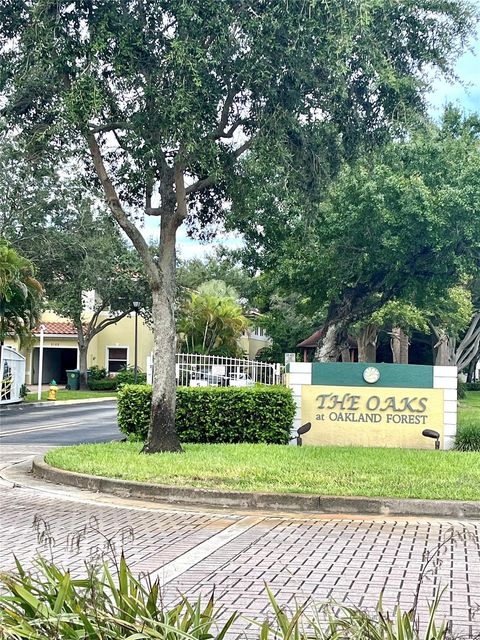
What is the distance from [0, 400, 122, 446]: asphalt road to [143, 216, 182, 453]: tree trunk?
5.33m

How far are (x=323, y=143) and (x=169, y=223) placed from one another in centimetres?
305

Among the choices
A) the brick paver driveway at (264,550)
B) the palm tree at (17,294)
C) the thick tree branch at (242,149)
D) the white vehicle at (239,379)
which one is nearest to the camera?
the brick paver driveway at (264,550)

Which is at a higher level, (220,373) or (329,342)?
(329,342)

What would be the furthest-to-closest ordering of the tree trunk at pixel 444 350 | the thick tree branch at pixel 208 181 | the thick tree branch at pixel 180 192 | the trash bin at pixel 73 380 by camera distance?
the trash bin at pixel 73 380 → the tree trunk at pixel 444 350 → the thick tree branch at pixel 208 181 → the thick tree branch at pixel 180 192

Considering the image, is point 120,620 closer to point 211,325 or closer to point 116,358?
point 211,325

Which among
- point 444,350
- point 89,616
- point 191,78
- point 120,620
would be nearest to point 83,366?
point 444,350

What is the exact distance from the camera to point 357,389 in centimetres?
1525

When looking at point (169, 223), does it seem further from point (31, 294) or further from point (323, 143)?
point (31, 294)

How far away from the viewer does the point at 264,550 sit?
696 cm

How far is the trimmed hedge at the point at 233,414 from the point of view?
47.5ft

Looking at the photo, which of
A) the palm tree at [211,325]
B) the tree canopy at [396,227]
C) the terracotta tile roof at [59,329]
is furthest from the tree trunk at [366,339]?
the terracotta tile roof at [59,329]

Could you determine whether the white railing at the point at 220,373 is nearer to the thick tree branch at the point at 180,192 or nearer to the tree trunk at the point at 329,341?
the thick tree branch at the point at 180,192

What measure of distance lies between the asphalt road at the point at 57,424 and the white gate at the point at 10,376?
2.42 ft

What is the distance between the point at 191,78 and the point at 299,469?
232 inches
